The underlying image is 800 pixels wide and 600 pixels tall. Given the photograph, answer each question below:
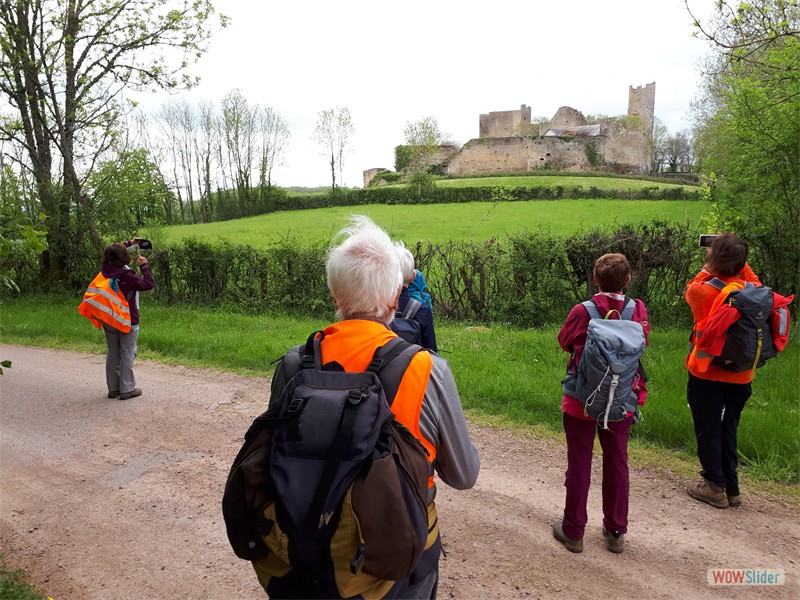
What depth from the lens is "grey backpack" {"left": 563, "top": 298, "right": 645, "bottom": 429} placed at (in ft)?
10.5

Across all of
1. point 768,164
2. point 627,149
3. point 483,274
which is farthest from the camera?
point 627,149

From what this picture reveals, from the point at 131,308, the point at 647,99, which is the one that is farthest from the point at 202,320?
the point at 647,99

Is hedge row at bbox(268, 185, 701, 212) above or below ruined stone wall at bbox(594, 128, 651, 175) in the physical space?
below

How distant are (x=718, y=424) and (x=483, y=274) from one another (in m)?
6.55

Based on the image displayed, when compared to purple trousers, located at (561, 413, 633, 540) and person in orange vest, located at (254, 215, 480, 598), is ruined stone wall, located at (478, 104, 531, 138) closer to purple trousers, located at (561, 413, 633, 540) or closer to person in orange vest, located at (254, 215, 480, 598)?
purple trousers, located at (561, 413, 633, 540)

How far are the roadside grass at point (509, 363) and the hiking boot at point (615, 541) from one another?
1509mm

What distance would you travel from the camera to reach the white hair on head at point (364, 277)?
6.59 feet

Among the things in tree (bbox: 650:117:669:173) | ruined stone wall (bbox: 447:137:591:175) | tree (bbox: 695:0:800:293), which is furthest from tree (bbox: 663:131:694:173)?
tree (bbox: 695:0:800:293)

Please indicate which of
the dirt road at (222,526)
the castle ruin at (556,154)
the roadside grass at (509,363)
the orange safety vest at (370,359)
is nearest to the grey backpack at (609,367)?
the dirt road at (222,526)

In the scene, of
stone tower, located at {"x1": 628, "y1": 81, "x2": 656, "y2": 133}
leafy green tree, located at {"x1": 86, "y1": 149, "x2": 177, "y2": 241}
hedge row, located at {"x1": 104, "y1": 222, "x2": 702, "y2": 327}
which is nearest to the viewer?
hedge row, located at {"x1": 104, "y1": 222, "x2": 702, "y2": 327}

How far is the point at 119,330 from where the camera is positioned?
6.44m

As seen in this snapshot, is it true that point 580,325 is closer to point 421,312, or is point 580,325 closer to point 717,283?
point 421,312

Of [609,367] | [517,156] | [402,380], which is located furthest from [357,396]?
A: [517,156]

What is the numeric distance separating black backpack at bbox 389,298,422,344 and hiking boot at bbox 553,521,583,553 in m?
1.64
